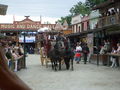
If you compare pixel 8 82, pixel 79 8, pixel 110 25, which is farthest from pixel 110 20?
pixel 79 8

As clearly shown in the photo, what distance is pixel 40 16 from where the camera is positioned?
235ft

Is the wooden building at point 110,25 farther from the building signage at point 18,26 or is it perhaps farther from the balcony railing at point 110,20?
the building signage at point 18,26

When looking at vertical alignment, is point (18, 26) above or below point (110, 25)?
above

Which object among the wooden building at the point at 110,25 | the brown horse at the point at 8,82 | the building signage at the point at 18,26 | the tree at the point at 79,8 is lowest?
the brown horse at the point at 8,82

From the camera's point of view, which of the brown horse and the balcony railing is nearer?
the brown horse

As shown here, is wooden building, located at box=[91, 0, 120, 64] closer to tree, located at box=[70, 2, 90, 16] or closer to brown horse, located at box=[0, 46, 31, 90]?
brown horse, located at box=[0, 46, 31, 90]

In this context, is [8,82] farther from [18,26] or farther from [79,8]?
[79,8]

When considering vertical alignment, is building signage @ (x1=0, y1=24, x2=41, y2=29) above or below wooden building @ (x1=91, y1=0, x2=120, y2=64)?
above

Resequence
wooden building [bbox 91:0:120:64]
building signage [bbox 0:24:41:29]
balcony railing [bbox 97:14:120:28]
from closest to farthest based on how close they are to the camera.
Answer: balcony railing [bbox 97:14:120:28] < wooden building [bbox 91:0:120:64] < building signage [bbox 0:24:41:29]

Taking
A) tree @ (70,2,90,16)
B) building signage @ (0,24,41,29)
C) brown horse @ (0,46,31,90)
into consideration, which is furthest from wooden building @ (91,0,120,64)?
tree @ (70,2,90,16)

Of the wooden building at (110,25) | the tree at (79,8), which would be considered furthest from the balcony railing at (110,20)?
the tree at (79,8)

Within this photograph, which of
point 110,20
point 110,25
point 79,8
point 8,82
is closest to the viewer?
point 8,82

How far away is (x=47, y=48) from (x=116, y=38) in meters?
10.8

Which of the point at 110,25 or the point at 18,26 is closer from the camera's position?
the point at 110,25
